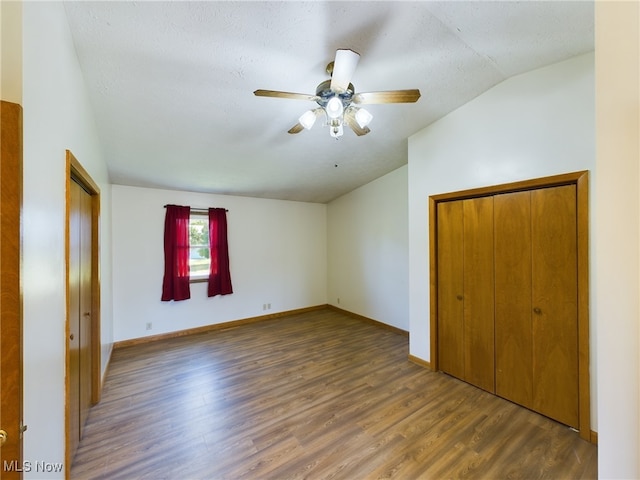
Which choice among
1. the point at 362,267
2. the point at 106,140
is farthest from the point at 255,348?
the point at 106,140

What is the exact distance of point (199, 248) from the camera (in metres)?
4.32

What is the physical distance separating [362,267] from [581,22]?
383cm

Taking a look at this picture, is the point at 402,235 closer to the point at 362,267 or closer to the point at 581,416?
the point at 362,267

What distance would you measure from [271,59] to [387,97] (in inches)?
33.6

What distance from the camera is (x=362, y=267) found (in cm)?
486

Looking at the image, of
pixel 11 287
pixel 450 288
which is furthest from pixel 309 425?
pixel 11 287

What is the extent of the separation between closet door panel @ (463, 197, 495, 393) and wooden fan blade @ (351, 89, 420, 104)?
141 centimetres

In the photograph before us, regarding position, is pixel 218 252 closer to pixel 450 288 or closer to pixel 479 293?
pixel 450 288

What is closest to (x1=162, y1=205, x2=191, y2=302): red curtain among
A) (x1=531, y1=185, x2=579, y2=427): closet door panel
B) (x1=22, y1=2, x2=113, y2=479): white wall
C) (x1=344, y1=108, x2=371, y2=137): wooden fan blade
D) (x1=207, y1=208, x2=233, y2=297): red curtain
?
(x1=207, y1=208, x2=233, y2=297): red curtain

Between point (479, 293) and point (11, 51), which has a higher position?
point (11, 51)

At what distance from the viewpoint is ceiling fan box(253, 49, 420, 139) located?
58.9 inches

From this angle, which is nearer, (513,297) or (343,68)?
(343,68)

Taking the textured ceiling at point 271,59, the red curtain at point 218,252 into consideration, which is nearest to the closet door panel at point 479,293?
the textured ceiling at point 271,59

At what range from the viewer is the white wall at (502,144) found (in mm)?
1950
